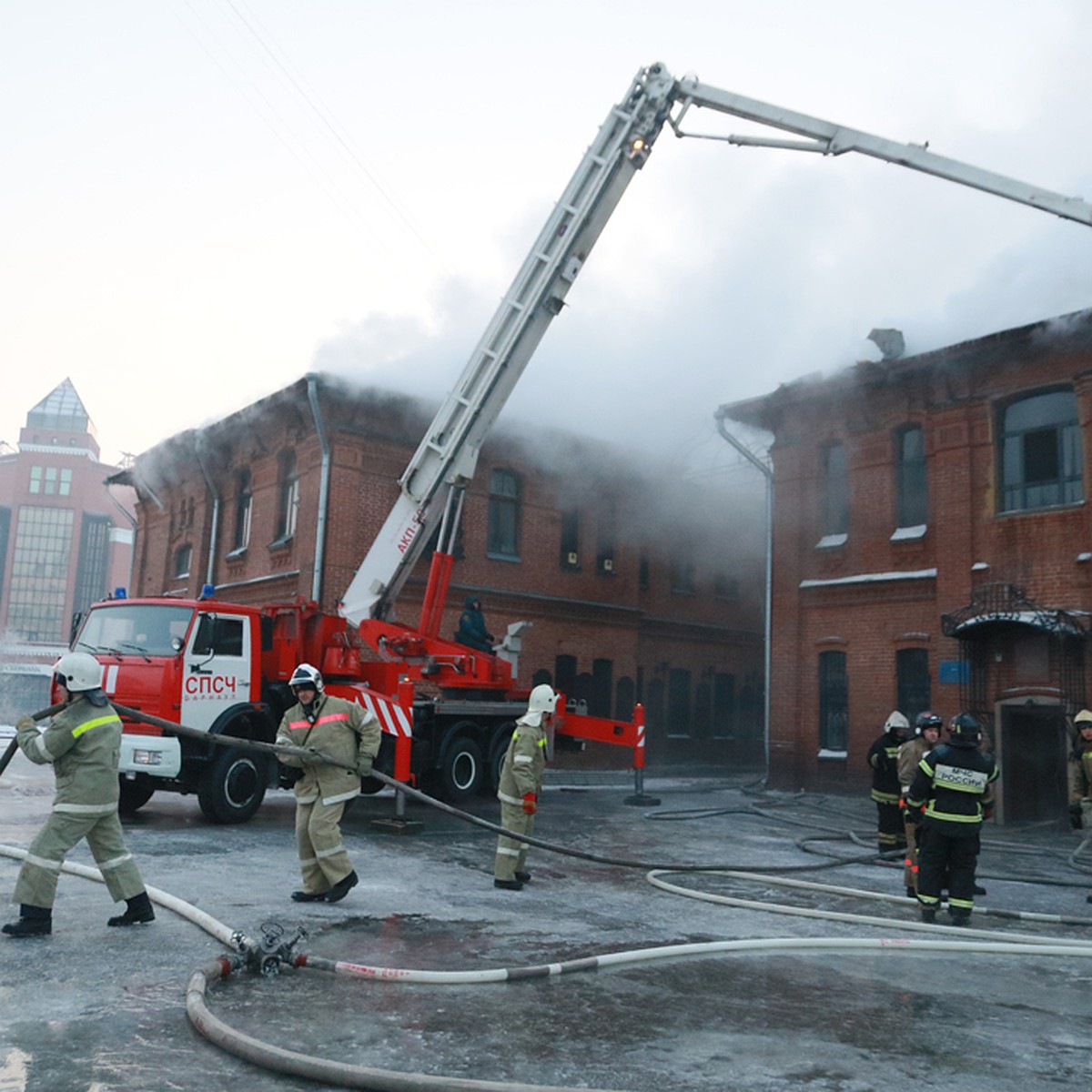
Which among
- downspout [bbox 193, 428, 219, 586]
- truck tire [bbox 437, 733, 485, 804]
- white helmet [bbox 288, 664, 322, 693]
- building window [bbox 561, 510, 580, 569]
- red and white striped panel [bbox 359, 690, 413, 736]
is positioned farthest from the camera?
downspout [bbox 193, 428, 219, 586]

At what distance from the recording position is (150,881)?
7.52 m

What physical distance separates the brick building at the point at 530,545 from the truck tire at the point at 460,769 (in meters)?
5.00

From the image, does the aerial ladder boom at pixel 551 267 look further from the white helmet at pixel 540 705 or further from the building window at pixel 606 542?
the building window at pixel 606 542

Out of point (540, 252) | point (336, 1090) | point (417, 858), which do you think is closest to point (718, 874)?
point (417, 858)

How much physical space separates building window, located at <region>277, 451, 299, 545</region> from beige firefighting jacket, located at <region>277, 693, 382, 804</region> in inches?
498

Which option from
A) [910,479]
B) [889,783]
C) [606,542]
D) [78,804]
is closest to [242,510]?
[606,542]

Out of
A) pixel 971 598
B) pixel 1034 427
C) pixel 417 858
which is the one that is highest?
pixel 1034 427

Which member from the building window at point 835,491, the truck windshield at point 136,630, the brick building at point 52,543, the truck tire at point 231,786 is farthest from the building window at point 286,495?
the brick building at point 52,543

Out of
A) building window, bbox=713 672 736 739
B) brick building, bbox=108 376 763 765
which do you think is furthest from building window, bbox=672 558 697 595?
building window, bbox=713 672 736 739

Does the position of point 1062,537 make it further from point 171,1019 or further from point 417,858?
point 171,1019

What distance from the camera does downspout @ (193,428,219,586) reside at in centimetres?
2227

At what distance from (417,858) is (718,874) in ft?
8.66

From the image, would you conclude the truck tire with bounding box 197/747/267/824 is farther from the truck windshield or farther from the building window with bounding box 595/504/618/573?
the building window with bounding box 595/504/618/573

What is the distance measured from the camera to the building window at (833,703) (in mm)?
17453
